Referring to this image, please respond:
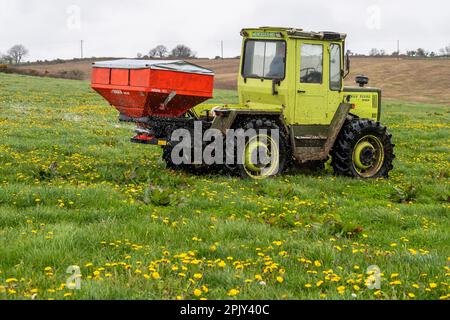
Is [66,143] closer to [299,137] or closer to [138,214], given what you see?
[299,137]

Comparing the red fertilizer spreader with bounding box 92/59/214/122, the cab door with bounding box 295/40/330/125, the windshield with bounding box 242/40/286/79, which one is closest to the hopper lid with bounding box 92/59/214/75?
the red fertilizer spreader with bounding box 92/59/214/122

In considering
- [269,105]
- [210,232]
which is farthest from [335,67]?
[210,232]

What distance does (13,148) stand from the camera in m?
13.8

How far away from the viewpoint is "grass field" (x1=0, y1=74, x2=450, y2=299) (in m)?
5.39

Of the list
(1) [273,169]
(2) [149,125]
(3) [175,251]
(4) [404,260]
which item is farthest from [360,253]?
(2) [149,125]

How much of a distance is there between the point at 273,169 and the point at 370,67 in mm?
64926

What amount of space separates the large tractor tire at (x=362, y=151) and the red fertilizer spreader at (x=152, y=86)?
3174 mm

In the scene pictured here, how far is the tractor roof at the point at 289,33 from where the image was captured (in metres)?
11.3

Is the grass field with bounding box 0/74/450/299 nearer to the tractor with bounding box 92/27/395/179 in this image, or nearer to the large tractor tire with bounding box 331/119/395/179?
the large tractor tire with bounding box 331/119/395/179

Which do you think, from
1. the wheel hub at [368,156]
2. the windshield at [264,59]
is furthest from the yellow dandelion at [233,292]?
the wheel hub at [368,156]

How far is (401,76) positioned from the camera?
66000 millimetres

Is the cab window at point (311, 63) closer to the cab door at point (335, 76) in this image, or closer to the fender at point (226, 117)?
the cab door at point (335, 76)

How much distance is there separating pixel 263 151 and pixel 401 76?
59020 millimetres

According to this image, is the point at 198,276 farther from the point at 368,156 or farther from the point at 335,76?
the point at 368,156
